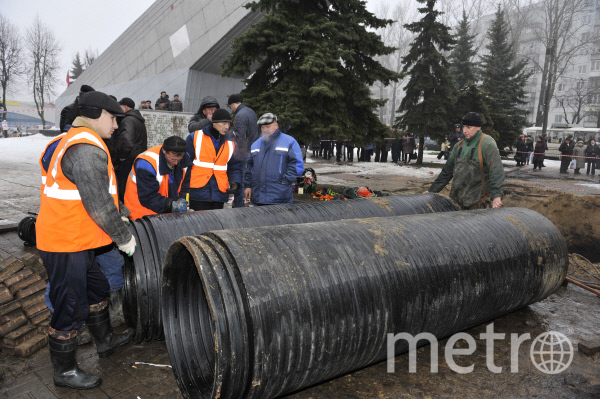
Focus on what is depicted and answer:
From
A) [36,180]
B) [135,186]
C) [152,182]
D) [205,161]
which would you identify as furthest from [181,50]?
[152,182]

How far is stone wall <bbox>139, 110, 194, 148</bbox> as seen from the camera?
1403cm

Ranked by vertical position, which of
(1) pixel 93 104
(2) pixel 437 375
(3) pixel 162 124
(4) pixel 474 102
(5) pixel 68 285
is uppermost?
(4) pixel 474 102

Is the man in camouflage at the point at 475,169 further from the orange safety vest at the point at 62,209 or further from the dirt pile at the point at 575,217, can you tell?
the dirt pile at the point at 575,217

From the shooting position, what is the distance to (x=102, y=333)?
3.10 m

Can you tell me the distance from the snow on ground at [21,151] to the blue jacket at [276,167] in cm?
1205

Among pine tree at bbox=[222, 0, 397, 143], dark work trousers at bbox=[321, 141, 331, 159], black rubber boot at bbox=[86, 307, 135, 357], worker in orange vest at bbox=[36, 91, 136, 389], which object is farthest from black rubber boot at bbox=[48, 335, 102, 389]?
dark work trousers at bbox=[321, 141, 331, 159]

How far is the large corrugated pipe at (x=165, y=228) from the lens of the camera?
315cm

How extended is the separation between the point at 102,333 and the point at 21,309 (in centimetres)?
100

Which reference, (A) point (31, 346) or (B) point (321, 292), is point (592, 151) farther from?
(A) point (31, 346)

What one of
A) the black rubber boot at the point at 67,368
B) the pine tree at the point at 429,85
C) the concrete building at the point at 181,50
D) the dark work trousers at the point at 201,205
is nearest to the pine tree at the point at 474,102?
the pine tree at the point at 429,85

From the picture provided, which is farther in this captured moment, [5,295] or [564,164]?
[564,164]

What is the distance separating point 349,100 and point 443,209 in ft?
18.2

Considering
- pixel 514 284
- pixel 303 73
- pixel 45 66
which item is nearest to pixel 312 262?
pixel 514 284

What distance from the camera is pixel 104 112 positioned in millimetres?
2775
